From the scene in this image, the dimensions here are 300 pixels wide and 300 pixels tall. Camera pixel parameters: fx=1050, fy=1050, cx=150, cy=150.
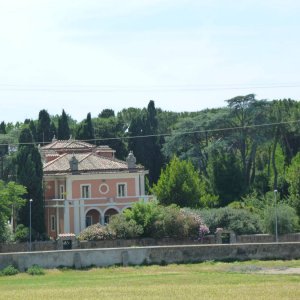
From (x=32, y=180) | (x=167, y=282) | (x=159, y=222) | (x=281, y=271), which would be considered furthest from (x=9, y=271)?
(x=32, y=180)

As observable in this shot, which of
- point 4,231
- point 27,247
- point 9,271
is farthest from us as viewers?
point 4,231

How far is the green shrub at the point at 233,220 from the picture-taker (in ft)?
274

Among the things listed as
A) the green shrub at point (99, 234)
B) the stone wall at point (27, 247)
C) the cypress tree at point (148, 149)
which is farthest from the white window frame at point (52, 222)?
the cypress tree at point (148, 149)

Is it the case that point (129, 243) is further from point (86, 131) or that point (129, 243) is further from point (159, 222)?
point (86, 131)

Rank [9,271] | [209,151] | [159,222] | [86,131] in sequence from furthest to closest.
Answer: [86,131] < [209,151] < [159,222] < [9,271]

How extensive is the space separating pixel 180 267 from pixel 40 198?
27.5 meters

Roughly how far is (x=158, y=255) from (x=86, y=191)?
31.1 m

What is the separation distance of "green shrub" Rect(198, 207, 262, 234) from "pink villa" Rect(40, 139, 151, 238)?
9.20 meters

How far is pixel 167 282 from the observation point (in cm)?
5169

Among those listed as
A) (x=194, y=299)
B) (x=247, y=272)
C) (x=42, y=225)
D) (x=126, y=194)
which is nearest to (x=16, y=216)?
(x=42, y=225)

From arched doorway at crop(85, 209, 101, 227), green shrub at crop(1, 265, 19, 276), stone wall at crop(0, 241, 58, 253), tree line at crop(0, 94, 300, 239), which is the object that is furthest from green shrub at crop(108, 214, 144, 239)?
green shrub at crop(1, 265, 19, 276)

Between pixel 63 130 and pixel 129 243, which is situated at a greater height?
pixel 63 130

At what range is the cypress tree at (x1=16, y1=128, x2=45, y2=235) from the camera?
85188 millimetres

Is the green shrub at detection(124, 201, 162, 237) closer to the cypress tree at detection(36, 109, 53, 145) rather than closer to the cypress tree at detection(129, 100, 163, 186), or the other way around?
the cypress tree at detection(129, 100, 163, 186)
